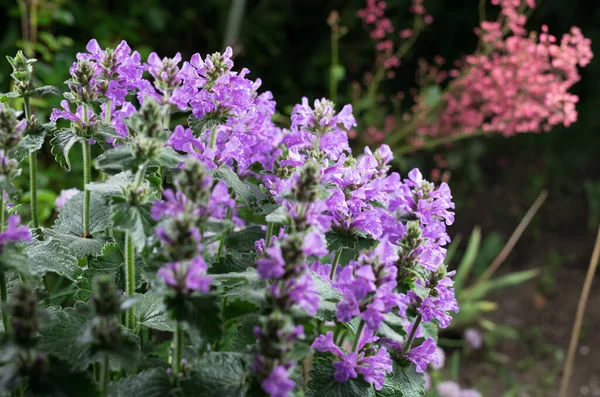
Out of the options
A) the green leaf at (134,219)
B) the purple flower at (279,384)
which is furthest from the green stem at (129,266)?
the purple flower at (279,384)

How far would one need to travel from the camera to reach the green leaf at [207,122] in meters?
0.98

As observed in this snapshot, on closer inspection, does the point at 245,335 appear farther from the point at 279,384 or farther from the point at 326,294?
the point at 279,384

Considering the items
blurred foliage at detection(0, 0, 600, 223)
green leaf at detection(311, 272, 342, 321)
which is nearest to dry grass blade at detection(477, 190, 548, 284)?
blurred foliage at detection(0, 0, 600, 223)

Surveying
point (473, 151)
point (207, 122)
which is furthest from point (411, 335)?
point (473, 151)

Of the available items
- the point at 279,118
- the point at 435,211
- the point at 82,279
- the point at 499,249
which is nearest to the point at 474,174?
the point at 499,249

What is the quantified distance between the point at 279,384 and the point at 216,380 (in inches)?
5.0

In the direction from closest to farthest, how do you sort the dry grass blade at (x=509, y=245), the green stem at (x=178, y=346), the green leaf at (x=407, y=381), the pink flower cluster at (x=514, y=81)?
1. the green stem at (x=178, y=346)
2. the green leaf at (x=407, y=381)
3. the pink flower cluster at (x=514, y=81)
4. the dry grass blade at (x=509, y=245)

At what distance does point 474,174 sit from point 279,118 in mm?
1534

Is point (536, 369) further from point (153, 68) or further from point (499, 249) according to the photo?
point (153, 68)

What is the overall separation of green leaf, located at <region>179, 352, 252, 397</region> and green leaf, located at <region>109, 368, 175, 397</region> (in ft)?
0.11

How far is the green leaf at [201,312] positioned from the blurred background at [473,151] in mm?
1737

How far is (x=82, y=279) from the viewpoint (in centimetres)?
100

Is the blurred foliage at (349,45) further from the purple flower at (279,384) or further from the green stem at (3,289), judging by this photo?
the purple flower at (279,384)

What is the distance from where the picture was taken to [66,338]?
2.86 feet
